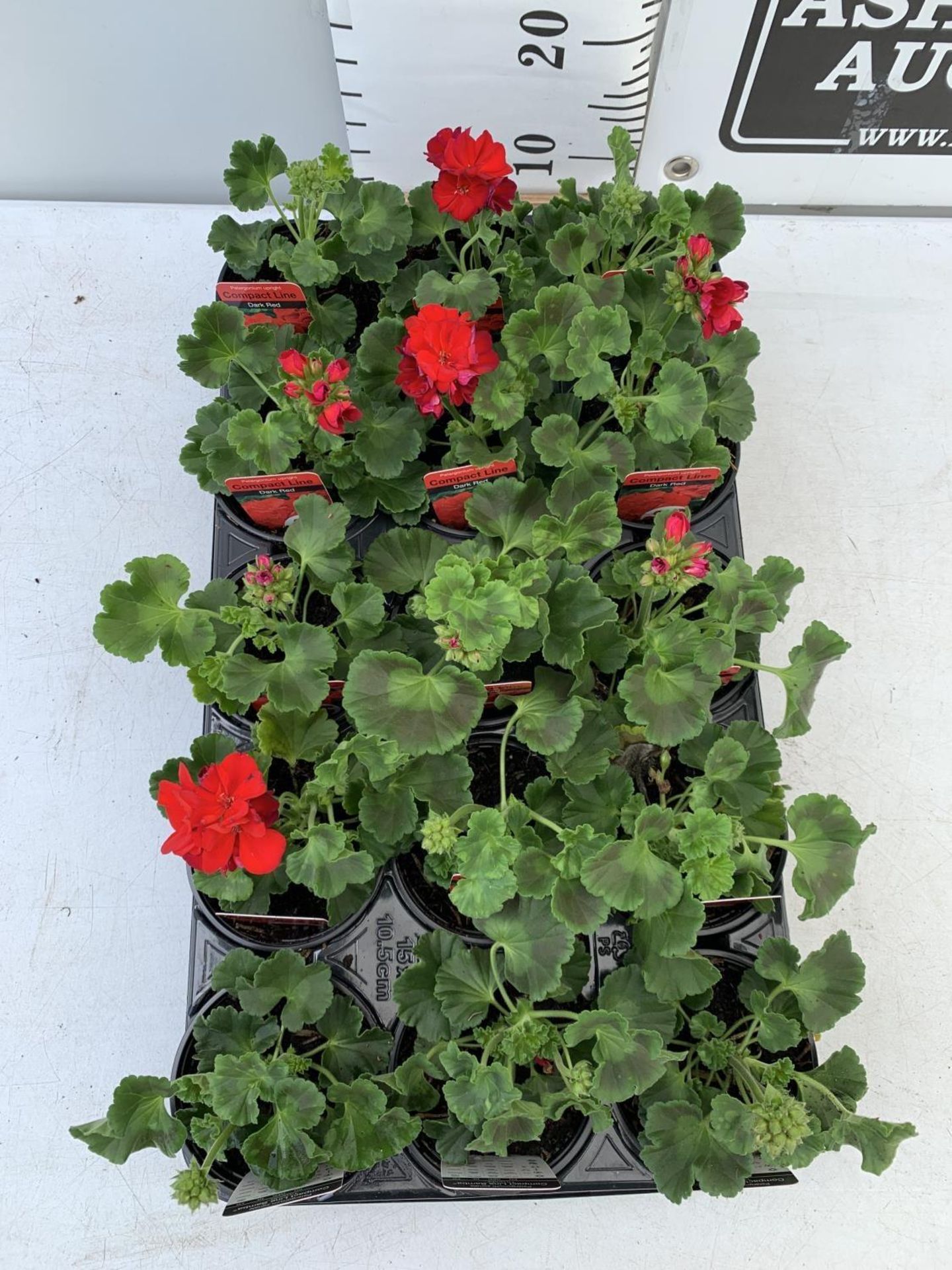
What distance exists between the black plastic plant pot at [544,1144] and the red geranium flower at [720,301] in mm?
1175

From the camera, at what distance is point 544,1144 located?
1.54m

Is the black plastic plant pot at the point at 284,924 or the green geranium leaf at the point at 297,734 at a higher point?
the green geranium leaf at the point at 297,734

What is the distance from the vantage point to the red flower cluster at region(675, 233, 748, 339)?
1.49 meters

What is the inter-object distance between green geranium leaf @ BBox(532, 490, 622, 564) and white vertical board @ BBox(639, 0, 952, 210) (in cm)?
Answer: 111

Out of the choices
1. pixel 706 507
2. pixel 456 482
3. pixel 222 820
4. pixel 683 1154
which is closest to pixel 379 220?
pixel 456 482

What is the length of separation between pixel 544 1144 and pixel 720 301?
1304mm

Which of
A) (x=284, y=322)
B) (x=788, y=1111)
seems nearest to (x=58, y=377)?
(x=284, y=322)

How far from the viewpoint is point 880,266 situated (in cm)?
238

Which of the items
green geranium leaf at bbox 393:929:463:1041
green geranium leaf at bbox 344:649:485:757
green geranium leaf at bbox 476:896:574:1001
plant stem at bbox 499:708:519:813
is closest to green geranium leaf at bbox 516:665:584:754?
plant stem at bbox 499:708:519:813

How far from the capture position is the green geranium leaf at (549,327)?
1599 mm

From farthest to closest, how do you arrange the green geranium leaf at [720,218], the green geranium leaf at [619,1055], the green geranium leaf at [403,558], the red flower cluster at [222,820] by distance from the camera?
the green geranium leaf at [720,218] → the green geranium leaf at [403,558] → the green geranium leaf at [619,1055] → the red flower cluster at [222,820]

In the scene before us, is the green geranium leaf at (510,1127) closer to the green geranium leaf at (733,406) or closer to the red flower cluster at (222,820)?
the red flower cluster at (222,820)

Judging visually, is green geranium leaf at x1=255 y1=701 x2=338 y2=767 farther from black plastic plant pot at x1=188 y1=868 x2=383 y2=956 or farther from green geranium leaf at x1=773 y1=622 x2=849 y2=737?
green geranium leaf at x1=773 y1=622 x2=849 y2=737

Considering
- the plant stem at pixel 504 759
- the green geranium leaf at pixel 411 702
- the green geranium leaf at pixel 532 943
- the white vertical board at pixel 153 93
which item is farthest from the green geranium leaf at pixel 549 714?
the white vertical board at pixel 153 93
